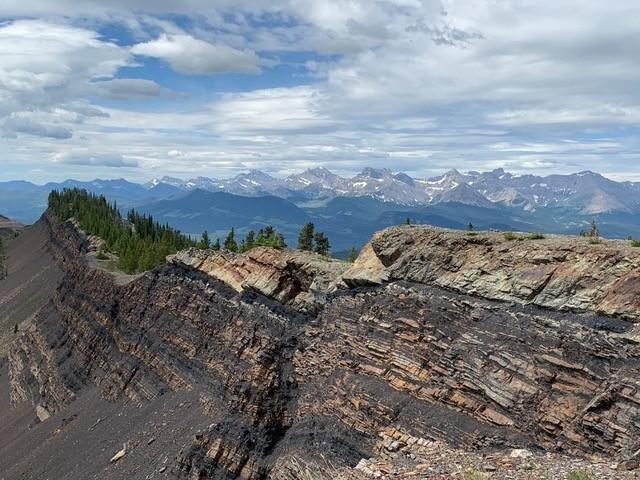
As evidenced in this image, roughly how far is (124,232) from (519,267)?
87793 millimetres

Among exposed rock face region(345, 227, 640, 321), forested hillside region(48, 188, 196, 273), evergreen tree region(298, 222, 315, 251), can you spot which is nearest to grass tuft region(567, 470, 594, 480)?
exposed rock face region(345, 227, 640, 321)

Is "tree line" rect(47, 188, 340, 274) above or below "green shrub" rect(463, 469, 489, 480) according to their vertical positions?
above

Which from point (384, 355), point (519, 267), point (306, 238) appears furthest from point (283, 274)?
point (306, 238)

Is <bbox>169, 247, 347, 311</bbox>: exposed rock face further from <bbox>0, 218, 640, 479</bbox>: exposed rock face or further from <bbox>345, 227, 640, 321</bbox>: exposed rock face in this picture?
<bbox>345, 227, 640, 321</bbox>: exposed rock face

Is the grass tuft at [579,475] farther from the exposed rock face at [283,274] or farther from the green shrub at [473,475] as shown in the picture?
the exposed rock face at [283,274]

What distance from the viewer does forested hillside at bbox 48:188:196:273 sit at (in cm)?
7719

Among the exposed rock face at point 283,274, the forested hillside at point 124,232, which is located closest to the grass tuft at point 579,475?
the exposed rock face at point 283,274

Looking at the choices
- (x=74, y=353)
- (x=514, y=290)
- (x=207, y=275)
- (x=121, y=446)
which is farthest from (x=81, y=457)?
(x=514, y=290)

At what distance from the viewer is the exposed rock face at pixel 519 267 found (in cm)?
2366

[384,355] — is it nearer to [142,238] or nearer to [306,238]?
[306,238]

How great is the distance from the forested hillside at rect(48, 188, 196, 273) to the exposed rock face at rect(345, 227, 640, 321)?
48.3 metres

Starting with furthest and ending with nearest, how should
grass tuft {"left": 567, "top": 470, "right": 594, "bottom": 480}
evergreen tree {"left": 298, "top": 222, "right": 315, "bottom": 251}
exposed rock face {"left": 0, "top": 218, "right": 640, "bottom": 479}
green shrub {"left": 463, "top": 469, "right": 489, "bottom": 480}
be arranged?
1. evergreen tree {"left": 298, "top": 222, "right": 315, "bottom": 251}
2. exposed rock face {"left": 0, "top": 218, "right": 640, "bottom": 479}
3. green shrub {"left": 463, "top": 469, "right": 489, "bottom": 480}
4. grass tuft {"left": 567, "top": 470, "right": 594, "bottom": 480}

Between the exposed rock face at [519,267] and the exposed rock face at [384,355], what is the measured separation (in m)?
0.09

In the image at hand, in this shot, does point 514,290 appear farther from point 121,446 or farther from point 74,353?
point 74,353
